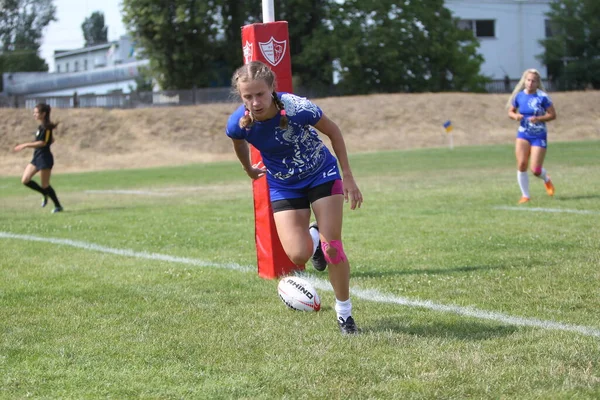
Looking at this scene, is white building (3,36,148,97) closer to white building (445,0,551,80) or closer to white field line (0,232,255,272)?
white building (445,0,551,80)

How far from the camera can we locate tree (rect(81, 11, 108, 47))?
141m

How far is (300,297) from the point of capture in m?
6.21

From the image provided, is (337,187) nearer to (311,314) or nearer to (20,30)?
(311,314)

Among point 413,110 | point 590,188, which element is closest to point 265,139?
point 590,188

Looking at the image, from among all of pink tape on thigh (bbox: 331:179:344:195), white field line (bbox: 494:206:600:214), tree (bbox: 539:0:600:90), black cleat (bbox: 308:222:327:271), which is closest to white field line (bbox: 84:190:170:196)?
white field line (bbox: 494:206:600:214)

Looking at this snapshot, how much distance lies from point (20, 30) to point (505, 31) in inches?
1989

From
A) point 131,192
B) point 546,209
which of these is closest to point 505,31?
point 131,192

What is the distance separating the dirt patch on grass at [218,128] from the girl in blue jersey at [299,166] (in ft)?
103

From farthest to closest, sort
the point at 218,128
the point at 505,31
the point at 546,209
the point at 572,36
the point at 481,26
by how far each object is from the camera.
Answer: the point at 481,26 < the point at 505,31 < the point at 572,36 < the point at 218,128 < the point at 546,209

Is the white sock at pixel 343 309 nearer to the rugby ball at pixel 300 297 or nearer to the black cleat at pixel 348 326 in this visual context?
the black cleat at pixel 348 326

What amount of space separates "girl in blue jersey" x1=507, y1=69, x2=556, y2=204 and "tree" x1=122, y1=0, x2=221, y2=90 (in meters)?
34.5

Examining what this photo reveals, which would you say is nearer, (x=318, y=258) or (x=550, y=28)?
(x=318, y=258)

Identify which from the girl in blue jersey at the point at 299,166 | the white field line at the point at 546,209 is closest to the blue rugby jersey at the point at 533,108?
the white field line at the point at 546,209

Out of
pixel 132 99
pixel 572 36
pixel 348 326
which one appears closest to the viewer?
pixel 348 326
